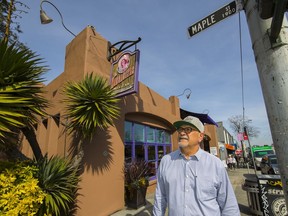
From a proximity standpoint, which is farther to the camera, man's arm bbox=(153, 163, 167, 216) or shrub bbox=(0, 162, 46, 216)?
shrub bbox=(0, 162, 46, 216)

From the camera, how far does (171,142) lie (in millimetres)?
12914

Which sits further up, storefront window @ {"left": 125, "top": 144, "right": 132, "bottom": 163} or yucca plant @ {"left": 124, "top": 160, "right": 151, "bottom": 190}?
storefront window @ {"left": 125, "top": 144, "right": 132, "bottom": 163}

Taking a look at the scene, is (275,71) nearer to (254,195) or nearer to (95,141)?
(254,195)

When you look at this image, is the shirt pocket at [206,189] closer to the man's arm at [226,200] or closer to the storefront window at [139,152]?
the man's arm at [226,200]

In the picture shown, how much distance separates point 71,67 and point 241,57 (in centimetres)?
788

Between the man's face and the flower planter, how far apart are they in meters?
5.23

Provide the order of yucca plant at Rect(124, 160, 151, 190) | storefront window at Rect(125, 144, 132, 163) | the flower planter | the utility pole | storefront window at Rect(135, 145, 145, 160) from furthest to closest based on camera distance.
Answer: storefront window at Rect(135, 145, 145, 160) < storefront window at Rect(125, 144, 132, 163) < yucca plant at Rect(124, 160, 151, 190) < the flower planter < the utility pole

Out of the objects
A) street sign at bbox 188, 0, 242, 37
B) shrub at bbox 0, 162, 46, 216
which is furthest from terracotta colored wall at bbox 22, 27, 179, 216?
street sign at bbox 188, 0, 242, 37

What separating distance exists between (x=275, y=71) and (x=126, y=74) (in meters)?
5.04

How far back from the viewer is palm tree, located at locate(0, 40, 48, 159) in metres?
3.89

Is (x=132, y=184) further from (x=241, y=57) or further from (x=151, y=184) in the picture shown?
(x=241, y=57)

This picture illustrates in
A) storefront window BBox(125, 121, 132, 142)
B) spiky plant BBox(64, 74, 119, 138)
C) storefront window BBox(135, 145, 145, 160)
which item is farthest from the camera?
storefront window BBox(135, 145, 145, 160)

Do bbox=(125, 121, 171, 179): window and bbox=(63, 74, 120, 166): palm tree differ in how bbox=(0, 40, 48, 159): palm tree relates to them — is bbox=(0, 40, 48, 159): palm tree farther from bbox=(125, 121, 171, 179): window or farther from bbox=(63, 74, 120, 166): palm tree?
bbox=(125, 121, 171, 179): window

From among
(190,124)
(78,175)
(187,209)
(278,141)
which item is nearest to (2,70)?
(78,175)
